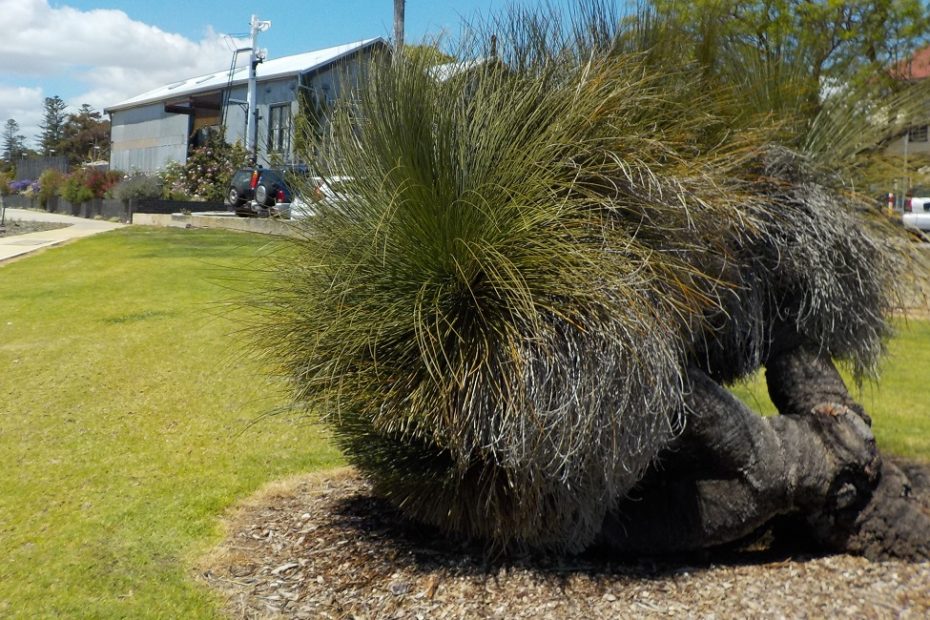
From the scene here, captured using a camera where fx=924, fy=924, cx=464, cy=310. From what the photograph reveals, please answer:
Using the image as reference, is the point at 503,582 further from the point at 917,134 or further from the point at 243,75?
the point at 243,75

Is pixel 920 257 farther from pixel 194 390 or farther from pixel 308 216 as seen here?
pixel 194 390

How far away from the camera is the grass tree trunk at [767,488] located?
4.14 m

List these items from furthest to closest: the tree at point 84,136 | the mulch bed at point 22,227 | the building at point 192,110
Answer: the tree at point 84,136 < the building at point 192,110 < the mulch bed at point 22,227

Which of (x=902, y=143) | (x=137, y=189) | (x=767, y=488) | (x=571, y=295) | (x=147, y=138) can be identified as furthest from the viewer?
(x=147, y=138)

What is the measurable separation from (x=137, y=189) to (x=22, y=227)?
181 inches

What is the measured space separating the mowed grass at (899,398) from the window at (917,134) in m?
1.11

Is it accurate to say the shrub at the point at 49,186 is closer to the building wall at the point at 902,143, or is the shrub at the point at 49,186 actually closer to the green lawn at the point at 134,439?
the green lawn at the point at 134,439

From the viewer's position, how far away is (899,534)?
4.32 meters

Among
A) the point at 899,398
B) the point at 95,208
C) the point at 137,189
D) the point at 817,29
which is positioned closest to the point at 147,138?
the point at 95,208

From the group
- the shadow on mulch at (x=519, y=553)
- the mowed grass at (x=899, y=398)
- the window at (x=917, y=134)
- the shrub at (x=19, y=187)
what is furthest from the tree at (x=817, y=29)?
the shrub at (x=19, y=187)

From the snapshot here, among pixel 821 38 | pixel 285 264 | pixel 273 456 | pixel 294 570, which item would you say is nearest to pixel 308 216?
pixel 285 264

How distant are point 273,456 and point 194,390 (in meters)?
1.62

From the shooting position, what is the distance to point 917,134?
564 cm

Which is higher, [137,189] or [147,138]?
[147,138]
